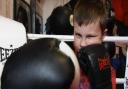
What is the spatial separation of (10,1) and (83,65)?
1216 mm

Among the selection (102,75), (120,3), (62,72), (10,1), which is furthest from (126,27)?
(62,72)

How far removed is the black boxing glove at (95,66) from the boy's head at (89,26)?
1.15 feet

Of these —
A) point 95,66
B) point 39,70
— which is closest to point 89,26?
point 95,66

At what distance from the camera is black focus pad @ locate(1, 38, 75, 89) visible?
550mm

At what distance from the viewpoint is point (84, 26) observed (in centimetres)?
115

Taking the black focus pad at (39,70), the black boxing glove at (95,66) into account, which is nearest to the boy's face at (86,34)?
the black boxing glove at (95,66)

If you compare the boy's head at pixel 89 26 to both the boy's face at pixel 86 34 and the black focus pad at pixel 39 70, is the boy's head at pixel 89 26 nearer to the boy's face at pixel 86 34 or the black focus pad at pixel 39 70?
the boy's face at pixel 86 34

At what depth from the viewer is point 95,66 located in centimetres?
77

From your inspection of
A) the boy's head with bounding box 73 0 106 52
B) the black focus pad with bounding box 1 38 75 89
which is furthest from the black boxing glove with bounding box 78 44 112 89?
the boy's head with bounding box 73 0 106 52

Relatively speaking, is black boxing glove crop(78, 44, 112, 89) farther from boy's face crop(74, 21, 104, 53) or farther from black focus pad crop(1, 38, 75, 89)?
boy's face crop(74, 21, 104, 53)

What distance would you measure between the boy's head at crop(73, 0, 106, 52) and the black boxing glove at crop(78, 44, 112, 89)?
0.35m

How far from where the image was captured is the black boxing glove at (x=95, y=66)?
770mm

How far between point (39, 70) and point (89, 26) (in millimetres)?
622

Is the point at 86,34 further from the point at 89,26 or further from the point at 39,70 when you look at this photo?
the point at 39,70
